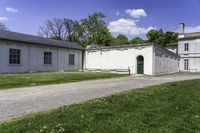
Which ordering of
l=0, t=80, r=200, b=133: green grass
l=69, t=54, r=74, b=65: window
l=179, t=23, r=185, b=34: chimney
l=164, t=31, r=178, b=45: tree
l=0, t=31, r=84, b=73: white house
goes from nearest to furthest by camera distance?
l=0, t=80, r=200, b=133: green grass < l=0, t=31, r=84, b=73: white house < l=69, t=54, r=74, b=65: window < l=179, t=23, r=185, b=34: chimney < l=164, t=31, r=178, b=45: tree

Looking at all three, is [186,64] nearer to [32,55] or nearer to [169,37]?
[169,37]

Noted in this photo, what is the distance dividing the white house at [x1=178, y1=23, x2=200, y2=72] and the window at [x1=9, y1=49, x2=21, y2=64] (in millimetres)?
34746

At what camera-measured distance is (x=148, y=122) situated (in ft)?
19.0

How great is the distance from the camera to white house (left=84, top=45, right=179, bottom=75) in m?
29.2

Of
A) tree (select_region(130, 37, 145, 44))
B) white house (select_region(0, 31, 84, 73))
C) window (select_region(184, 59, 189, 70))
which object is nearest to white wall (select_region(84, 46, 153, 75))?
white house (select_region(0, 31, 84, 73))

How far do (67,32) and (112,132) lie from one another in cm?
6782

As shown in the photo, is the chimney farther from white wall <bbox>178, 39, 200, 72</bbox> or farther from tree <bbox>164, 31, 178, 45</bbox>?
tree <bbox>164, 31, 178, 45</bbox>

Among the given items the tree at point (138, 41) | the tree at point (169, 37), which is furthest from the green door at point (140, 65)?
the tree at point (138, 41)

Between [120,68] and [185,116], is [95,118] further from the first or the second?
[120,68]

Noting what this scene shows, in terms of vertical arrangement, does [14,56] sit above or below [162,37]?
below

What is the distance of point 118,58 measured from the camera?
3253cm

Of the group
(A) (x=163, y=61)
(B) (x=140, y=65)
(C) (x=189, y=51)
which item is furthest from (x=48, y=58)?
(C) (x=189, y=51)

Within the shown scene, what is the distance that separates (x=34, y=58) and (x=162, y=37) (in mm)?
45607

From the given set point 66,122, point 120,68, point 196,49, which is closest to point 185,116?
point 66,122
